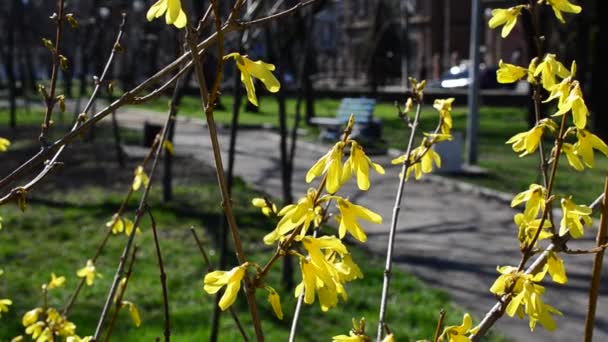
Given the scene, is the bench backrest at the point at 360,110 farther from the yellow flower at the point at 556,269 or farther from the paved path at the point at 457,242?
the yellow flower at the point at 556,269

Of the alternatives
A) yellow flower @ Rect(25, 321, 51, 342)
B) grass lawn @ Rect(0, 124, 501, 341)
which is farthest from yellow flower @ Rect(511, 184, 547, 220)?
grass lawn @ Rect(0, 124, 501, 341)

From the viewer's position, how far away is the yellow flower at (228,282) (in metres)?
1.20

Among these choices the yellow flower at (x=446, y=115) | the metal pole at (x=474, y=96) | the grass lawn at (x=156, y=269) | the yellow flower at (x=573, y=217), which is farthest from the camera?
the metal pole at (x=474, y=96)

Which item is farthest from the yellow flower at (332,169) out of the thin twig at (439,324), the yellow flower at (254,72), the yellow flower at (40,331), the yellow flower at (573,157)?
the yellow flower at (40,331)

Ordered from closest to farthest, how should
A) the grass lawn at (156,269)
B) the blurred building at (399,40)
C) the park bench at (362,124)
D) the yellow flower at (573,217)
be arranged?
1. the yellow flower at (573,217)
2. the grass lawn at (156,269)
3. the park bench at (362,124)
4. the blurred building at (399,40)

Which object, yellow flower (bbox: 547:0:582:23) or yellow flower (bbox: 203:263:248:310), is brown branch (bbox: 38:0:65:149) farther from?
yellow flower (bbox: 547:0:582:23)

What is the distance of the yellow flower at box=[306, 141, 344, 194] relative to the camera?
126cm

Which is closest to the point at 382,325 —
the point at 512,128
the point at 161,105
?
the point at 512,128

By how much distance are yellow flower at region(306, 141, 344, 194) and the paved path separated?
4.49 m

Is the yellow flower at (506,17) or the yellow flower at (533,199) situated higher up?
the yellow flower at (506,17)

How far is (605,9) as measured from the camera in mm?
16344

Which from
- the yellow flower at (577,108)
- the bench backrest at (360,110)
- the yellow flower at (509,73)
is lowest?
the bench backrest at (360,110)

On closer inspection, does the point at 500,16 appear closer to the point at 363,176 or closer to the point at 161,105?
the point at 363,176

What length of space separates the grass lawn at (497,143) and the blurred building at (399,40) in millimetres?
13157
